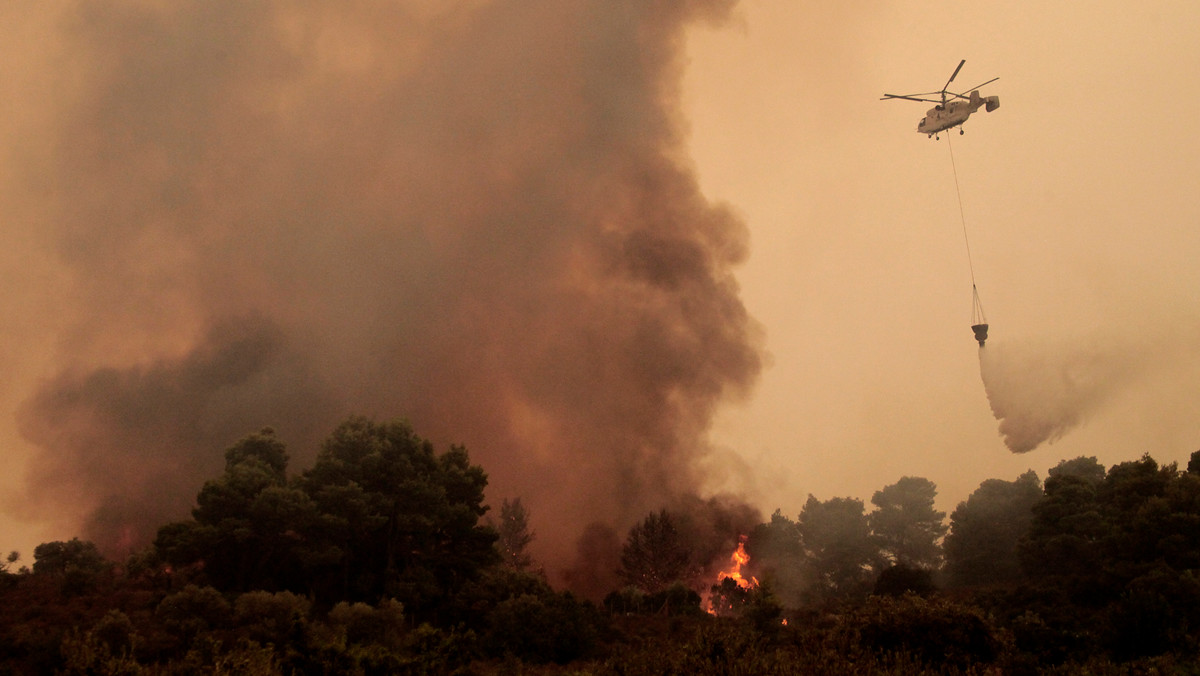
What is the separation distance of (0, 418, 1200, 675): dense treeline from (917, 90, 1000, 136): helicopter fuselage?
32.5 m

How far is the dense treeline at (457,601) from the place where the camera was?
3125cm

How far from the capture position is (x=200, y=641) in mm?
35781

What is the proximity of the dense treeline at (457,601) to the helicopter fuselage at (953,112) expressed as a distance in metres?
32.5

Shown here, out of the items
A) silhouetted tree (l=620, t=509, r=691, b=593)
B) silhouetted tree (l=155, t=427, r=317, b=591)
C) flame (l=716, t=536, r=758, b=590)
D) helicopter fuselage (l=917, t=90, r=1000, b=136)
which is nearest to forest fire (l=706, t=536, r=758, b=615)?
flame (l=716, t=536, r=758, b=590)

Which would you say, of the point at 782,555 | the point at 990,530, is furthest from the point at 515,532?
the point at 990,530

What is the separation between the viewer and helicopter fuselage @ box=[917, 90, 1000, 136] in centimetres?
6392

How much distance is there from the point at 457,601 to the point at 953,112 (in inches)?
2266

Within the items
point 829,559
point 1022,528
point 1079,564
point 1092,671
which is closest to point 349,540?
point 1092,671

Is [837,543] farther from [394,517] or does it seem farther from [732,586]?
[394,517]

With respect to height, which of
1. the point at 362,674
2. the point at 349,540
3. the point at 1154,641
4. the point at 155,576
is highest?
the point at 349,540

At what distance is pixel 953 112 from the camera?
65438 mm

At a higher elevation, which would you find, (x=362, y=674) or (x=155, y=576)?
(x=155, y=576)

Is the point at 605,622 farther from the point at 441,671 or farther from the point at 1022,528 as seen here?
the point at 1022,528

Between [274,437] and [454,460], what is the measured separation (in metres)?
14.5
